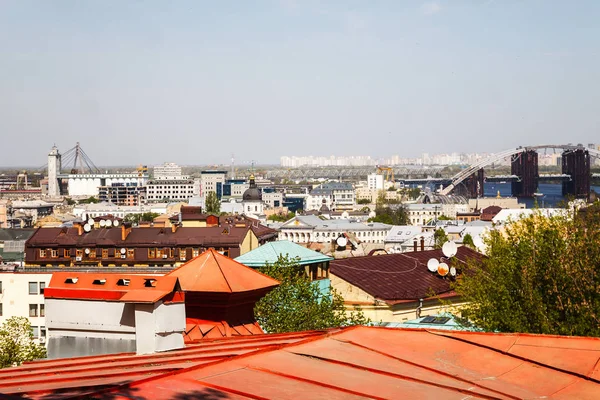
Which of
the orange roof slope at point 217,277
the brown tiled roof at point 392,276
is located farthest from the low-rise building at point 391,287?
the orange roof slope at point 217,277

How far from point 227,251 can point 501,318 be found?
2633 cm

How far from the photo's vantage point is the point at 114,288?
7.88 metres

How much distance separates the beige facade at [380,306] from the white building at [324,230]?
69704 millimetres

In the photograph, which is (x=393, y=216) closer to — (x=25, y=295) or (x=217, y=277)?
(x=25, y=295)

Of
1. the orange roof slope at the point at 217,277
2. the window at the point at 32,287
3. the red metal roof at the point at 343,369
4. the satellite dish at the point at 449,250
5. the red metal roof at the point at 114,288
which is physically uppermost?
the red metal roof at the point at 114,288

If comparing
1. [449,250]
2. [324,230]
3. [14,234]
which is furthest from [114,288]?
[324,230]

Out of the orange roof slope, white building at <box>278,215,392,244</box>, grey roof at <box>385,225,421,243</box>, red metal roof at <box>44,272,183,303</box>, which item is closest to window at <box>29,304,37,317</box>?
the orange roof slope

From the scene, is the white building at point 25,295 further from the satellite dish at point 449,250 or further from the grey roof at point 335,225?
the grey roof at point 335,225

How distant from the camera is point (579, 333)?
1827cm

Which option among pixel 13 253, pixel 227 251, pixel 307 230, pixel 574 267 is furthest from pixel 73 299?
pixel 307 230

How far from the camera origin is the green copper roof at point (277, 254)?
81.3ft

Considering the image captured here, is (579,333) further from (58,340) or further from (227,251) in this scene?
(227,251)

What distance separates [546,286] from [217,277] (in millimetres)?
11873

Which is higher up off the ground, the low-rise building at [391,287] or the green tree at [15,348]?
the low-rise building at [391,287]
